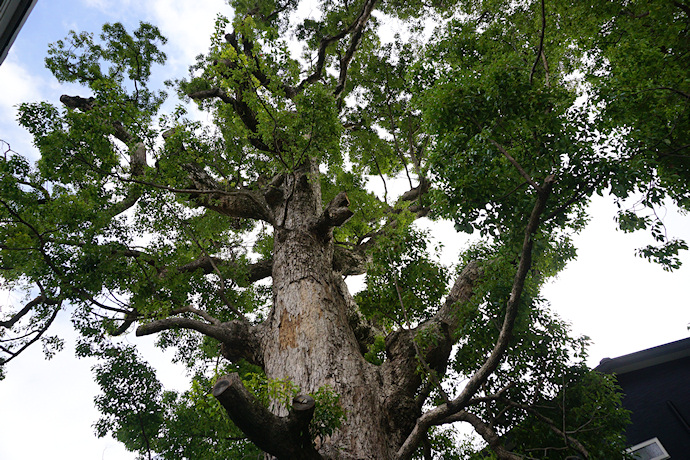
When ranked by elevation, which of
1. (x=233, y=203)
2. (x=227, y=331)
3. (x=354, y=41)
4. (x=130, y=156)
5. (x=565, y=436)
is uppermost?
(x=354, y=41)

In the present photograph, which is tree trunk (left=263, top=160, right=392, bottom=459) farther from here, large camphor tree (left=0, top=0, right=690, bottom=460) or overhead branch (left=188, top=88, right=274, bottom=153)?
overhead branch (left=188, top=88, right=274, bottom=153)

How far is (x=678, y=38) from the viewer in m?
4.15

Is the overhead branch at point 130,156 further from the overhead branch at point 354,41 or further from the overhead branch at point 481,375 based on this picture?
the overhead branch at point 481,375

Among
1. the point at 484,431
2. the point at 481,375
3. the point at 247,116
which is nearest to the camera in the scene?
the point at 481,375

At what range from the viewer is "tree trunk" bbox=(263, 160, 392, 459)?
324 cm

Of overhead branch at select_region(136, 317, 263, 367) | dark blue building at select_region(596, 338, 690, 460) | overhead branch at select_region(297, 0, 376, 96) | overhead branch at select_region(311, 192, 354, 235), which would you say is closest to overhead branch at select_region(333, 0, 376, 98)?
overhead branch at select_region(297, 0, 376, 96)

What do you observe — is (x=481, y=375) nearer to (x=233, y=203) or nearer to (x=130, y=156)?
(x=233, y=203)

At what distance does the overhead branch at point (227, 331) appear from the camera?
15.1ft

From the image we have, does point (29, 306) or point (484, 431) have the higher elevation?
point (29, 306)

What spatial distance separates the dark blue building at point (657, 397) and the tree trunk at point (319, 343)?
5.41 meters

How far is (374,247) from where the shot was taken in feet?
19.8

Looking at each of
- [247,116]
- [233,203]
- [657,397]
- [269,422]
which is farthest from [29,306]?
[657,397]

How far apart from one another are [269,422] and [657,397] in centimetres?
784

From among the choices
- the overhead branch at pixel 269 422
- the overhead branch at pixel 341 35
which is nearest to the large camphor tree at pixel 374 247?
the overhead branch at pixel 269 422
